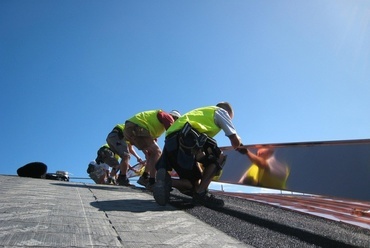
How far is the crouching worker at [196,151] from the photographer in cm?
382

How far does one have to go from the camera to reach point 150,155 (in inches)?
239

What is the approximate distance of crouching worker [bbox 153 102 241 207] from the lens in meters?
3.82

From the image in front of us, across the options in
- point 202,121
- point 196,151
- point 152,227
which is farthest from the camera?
point 202,121

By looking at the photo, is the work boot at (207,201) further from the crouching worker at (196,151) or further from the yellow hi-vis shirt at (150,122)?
the yellow hi-vis shirt at (150,122)

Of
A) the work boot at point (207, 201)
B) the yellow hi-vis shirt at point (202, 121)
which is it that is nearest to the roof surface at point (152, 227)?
the work boot at point (207, 201)

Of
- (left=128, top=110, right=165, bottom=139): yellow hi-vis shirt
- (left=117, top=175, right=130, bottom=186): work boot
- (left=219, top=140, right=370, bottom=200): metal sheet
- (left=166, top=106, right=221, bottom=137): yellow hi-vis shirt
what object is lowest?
(left=117, top=175, right=130, bottom=186): work boot

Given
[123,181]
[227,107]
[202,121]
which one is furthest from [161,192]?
[123,181]

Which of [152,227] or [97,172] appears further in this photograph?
[97,172]

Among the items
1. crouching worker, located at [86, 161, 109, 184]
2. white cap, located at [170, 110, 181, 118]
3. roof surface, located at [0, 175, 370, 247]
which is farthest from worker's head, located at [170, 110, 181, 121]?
crouching worker, located at [86, 161, 109, 184]

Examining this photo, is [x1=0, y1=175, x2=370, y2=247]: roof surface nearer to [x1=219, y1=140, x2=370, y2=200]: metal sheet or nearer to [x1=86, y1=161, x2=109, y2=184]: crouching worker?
[x1=219, y1=140, x2=370, y2=200]: metal sheet

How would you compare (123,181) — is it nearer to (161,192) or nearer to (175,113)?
(175,113)

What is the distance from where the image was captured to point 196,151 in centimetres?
383

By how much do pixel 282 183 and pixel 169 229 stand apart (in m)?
2.20

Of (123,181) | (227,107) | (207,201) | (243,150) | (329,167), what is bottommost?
(207,201)
